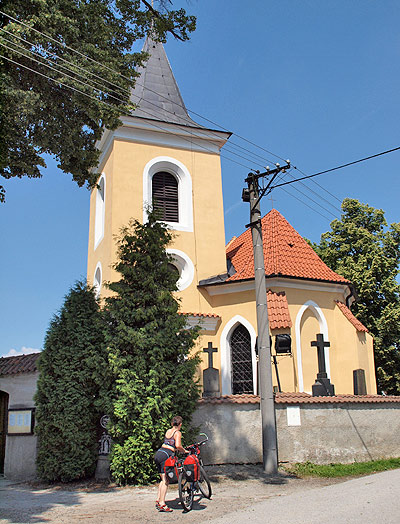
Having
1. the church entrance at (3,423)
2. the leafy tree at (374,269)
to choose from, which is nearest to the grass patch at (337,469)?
the church entrance at (3,423)

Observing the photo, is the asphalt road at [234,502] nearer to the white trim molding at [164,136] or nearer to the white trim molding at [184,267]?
the white trim molding at [184,267]

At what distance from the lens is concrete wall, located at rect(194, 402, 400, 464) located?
36.2ft

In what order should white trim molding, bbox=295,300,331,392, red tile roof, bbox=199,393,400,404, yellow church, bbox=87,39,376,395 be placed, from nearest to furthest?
red tile roof, bbox=199,393,400,404 < white trim molding, bbox=295,300,331,392 < yellow church, bbox=87,39,376,395

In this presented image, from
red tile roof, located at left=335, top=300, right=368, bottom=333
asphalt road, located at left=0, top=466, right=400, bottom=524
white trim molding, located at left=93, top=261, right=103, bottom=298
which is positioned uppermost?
white trim molding, located at left=93, top=261, right=103, bottom=298

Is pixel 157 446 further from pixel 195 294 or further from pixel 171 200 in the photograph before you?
pixel 171 200

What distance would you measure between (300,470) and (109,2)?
433 inches

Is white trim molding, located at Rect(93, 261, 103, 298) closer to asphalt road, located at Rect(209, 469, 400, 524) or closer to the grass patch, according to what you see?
the grass patch

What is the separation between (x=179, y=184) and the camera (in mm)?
18547

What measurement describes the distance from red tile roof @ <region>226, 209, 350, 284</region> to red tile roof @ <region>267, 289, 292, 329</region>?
682 mm

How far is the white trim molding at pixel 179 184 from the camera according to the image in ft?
57.9

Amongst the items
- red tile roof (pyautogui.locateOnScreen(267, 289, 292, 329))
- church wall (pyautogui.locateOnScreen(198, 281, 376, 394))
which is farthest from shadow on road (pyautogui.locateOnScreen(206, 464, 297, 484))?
church wall (pyautogui.locateOnScreen(198, 281, 376, 394))

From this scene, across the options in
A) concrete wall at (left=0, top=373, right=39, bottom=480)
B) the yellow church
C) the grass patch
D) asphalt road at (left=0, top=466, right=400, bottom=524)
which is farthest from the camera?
the yellow church

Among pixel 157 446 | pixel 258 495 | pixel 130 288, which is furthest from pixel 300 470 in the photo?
pixel 130 288

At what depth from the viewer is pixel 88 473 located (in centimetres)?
1037
